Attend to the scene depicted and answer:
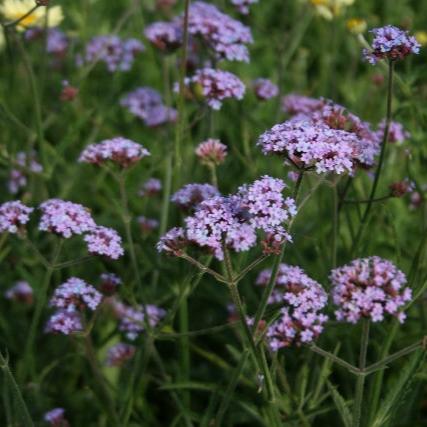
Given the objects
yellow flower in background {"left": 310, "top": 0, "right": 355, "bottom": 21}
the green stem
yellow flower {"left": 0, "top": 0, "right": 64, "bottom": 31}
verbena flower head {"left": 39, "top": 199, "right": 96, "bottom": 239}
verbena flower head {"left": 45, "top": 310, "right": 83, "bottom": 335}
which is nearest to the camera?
the green stem

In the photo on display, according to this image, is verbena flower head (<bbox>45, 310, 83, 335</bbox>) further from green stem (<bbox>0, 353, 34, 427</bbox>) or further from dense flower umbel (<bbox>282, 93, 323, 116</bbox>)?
dense flower umbel (<bbox>282, 93, 323, 116</bbox>)

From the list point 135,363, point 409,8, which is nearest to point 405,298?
point 135,363

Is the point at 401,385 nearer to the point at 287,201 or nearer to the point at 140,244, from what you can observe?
the point at 287,201

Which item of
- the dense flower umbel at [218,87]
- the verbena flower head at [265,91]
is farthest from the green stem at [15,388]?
the verbena flower head at [265,91]

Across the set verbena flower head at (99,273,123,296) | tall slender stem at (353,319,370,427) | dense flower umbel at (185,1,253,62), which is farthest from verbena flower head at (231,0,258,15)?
tall slender stem at (353,319,370,427)

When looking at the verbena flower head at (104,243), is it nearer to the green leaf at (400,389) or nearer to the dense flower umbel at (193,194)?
the dense flower umbel at (193,194)

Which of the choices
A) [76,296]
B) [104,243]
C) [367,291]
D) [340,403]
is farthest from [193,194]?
[340,403]

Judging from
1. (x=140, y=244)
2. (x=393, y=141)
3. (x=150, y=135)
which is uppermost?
(x=150, y=135)
